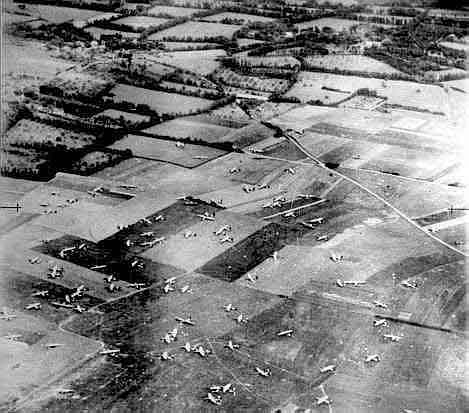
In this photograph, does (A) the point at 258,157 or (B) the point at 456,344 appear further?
(A) the point at 258,157

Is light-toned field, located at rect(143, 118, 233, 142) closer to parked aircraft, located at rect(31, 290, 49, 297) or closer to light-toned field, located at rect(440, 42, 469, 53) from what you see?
parked aircraft, located at rect(31, 290, 49, 297)

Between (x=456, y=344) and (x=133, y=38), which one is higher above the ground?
(x=133, y=38)

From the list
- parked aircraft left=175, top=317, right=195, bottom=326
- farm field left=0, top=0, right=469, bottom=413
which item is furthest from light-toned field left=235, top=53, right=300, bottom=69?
parked aircraft left=175, top=317, right=195, bottom=326

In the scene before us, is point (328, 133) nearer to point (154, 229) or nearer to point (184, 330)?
point (154, 229)

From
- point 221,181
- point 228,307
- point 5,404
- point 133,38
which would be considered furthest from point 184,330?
point 133,38

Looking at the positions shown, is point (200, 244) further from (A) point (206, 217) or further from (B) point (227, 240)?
(A) point (206, 217)

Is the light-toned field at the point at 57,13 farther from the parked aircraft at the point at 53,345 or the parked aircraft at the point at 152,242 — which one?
the parked aircraft at the point at 53,345

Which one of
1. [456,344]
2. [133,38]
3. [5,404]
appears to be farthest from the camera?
[133,38]
